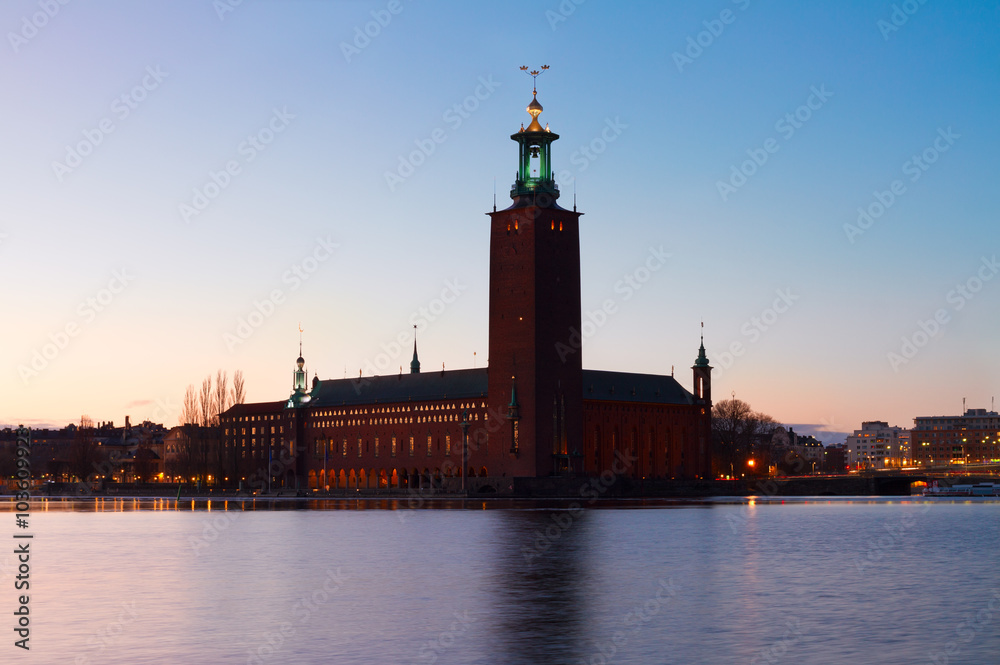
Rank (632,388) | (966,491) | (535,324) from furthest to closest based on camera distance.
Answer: (632,388)
(966,491)
(535,324)

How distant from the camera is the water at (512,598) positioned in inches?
667

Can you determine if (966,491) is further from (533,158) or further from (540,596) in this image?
(540,596)

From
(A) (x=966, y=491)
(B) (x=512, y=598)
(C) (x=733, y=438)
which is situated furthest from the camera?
(C) (x=733, y=438)

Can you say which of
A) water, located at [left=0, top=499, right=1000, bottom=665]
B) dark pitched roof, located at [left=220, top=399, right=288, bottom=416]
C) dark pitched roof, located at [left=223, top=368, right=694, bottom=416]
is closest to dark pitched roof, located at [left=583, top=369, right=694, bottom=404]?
dark pitched roof, located at [left=223, top=368, right=694, bottom=416]

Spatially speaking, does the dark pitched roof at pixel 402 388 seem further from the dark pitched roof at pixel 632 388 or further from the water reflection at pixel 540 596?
the water reflection at pixel 540 596

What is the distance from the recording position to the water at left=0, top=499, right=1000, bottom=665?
17.0m

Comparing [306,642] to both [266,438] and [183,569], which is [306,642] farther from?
[266,438]

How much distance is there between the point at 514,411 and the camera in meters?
100

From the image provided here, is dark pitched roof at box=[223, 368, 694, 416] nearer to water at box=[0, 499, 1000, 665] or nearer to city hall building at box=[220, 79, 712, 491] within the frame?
city hall building at box=[220, 79, 712, 491]

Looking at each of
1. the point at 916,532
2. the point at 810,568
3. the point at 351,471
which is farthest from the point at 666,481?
the point at 810,568

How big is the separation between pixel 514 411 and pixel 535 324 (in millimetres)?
6908

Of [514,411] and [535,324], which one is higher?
[535,324]

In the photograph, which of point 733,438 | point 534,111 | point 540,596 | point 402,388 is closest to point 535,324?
point 534,111

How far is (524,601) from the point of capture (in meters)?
22.1
